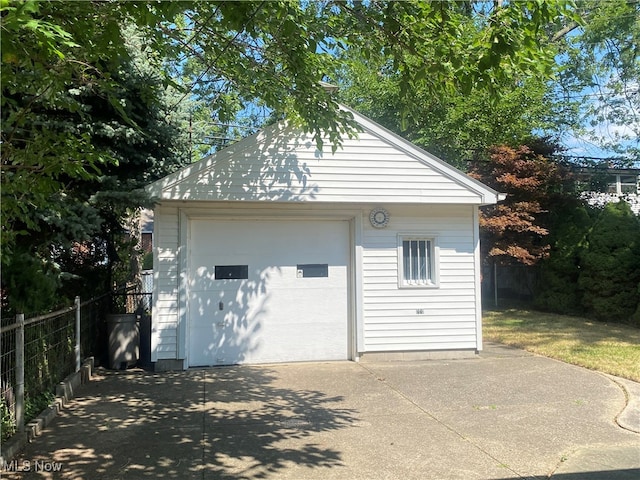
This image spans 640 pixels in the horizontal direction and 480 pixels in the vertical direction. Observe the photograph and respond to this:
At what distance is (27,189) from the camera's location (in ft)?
13.2

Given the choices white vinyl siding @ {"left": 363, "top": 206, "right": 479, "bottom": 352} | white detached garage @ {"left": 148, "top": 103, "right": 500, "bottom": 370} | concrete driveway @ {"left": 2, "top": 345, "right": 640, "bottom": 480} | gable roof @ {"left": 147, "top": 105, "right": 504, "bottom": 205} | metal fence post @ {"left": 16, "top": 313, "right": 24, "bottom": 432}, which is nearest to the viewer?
concrete driveway @ {"left": 2, "top": 345, "right": 640, "bottom": 480}

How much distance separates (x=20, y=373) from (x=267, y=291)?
4207 mm

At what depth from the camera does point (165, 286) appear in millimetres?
7883

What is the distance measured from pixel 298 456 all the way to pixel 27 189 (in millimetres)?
3185

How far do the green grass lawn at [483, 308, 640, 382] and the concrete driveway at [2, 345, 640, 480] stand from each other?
0.93 metres

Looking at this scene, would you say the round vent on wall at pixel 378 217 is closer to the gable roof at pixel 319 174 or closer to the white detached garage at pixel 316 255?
the white detached garage at pixel 316 255

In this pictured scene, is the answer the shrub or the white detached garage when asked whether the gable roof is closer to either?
the white detached garage

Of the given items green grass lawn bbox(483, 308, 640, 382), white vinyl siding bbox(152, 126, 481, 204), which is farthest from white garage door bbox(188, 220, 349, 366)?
green grass lawn bbox(483, 308, 640, 382)

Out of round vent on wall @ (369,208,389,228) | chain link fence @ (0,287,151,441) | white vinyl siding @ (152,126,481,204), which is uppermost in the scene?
white vinyl siding @ (152,126,481,204)

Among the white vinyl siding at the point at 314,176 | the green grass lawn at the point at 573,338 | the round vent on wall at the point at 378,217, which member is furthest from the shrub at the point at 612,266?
the round vent on wall at the point at 378,217

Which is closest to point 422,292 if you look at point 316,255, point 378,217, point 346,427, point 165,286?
point 378,217

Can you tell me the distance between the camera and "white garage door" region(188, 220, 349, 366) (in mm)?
8203

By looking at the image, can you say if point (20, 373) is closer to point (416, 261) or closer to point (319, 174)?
point (319, 174)

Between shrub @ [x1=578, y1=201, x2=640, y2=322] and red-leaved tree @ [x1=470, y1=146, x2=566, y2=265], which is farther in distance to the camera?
red-leaved tree @ [x1=470, y1=146, x2=566, y2=265]
